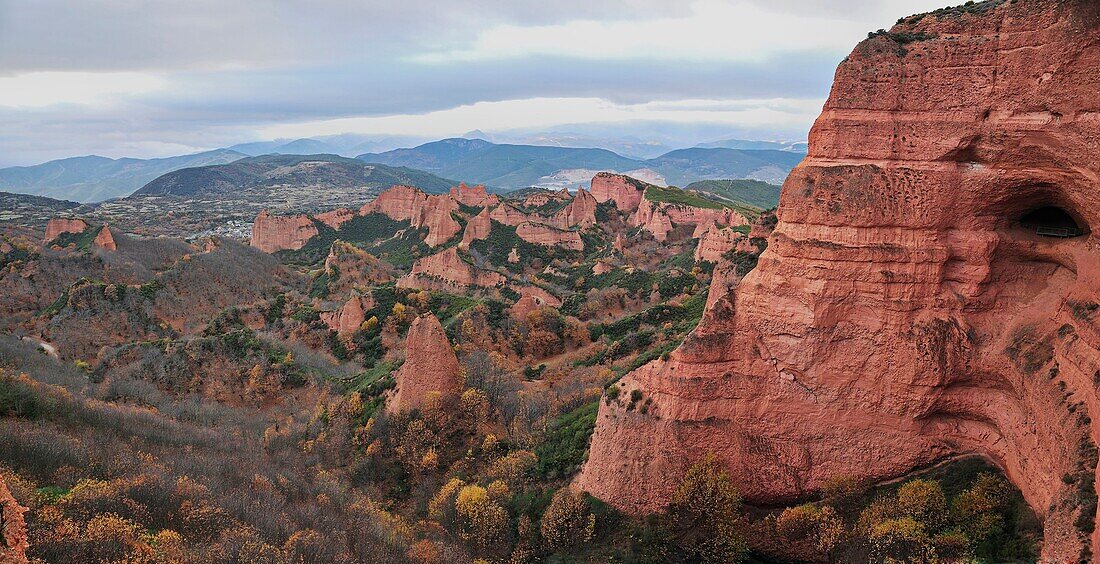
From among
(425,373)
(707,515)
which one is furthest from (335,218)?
(707,515)

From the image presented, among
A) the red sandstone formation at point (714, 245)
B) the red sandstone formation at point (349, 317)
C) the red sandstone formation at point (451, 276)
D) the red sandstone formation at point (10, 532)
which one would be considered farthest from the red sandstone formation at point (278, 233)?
the red sandstone formation at point (10, 532)

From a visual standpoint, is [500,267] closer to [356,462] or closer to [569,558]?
[356,462]

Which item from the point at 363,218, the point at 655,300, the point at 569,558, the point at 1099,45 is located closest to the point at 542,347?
the point at 655,300

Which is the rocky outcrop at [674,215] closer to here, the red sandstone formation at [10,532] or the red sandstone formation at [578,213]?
the red sandstone formation at [578,213]

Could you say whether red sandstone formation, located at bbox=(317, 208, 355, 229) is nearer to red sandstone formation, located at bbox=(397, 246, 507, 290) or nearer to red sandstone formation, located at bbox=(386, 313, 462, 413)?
red sandstone formation, located at bbox=(397, 246, 507, 290)

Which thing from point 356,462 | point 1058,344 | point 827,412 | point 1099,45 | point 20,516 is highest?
point 1099,45

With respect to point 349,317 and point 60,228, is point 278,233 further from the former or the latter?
point 349,317
